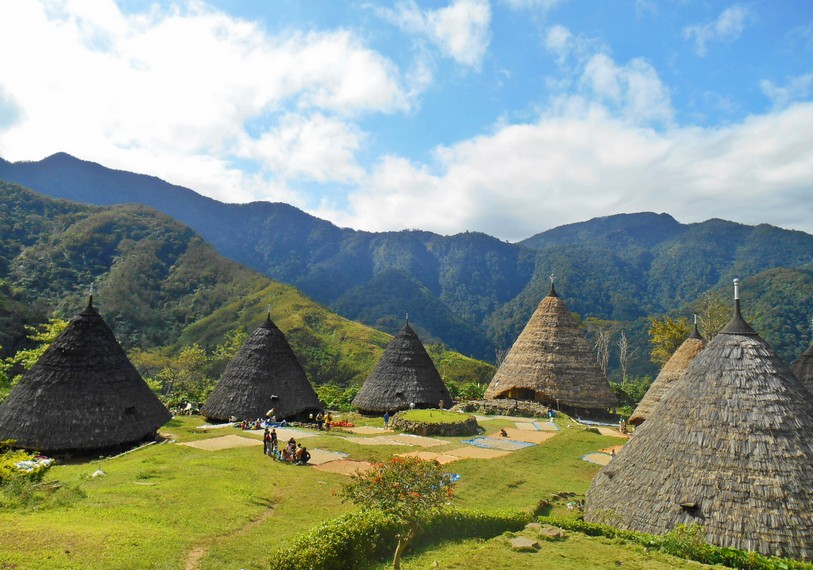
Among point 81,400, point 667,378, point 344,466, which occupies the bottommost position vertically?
point 344,466

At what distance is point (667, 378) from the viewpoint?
27.0 m

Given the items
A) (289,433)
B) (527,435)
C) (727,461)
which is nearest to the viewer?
(727,461)

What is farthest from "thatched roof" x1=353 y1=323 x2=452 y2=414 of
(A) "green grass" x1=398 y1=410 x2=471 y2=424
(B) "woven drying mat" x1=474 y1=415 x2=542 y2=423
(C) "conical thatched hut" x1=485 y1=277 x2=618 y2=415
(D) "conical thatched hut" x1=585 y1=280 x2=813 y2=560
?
(D) "conical thatched hut" x1=585 y1=280 x2=813 y2=560

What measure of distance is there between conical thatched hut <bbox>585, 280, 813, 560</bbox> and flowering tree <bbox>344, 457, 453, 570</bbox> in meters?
5.03

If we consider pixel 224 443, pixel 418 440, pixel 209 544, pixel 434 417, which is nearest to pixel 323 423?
pixel 434 417

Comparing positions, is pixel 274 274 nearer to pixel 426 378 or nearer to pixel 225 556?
pixel 426 378

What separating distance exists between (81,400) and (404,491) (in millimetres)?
13804

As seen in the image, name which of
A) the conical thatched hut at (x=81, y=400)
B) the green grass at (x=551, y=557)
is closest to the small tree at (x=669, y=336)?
the green grass at (x=551, y=557)

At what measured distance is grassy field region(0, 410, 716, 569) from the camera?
851cm

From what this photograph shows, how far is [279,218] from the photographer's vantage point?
139 m

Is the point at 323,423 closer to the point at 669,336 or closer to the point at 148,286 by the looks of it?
the point at 669,336

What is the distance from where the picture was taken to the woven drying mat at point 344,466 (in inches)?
615

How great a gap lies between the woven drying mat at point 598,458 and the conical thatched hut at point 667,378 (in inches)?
271

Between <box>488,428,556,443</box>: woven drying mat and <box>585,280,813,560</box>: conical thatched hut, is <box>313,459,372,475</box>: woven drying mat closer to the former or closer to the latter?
<box>585,280,813,560</box>: conical thatched hut
